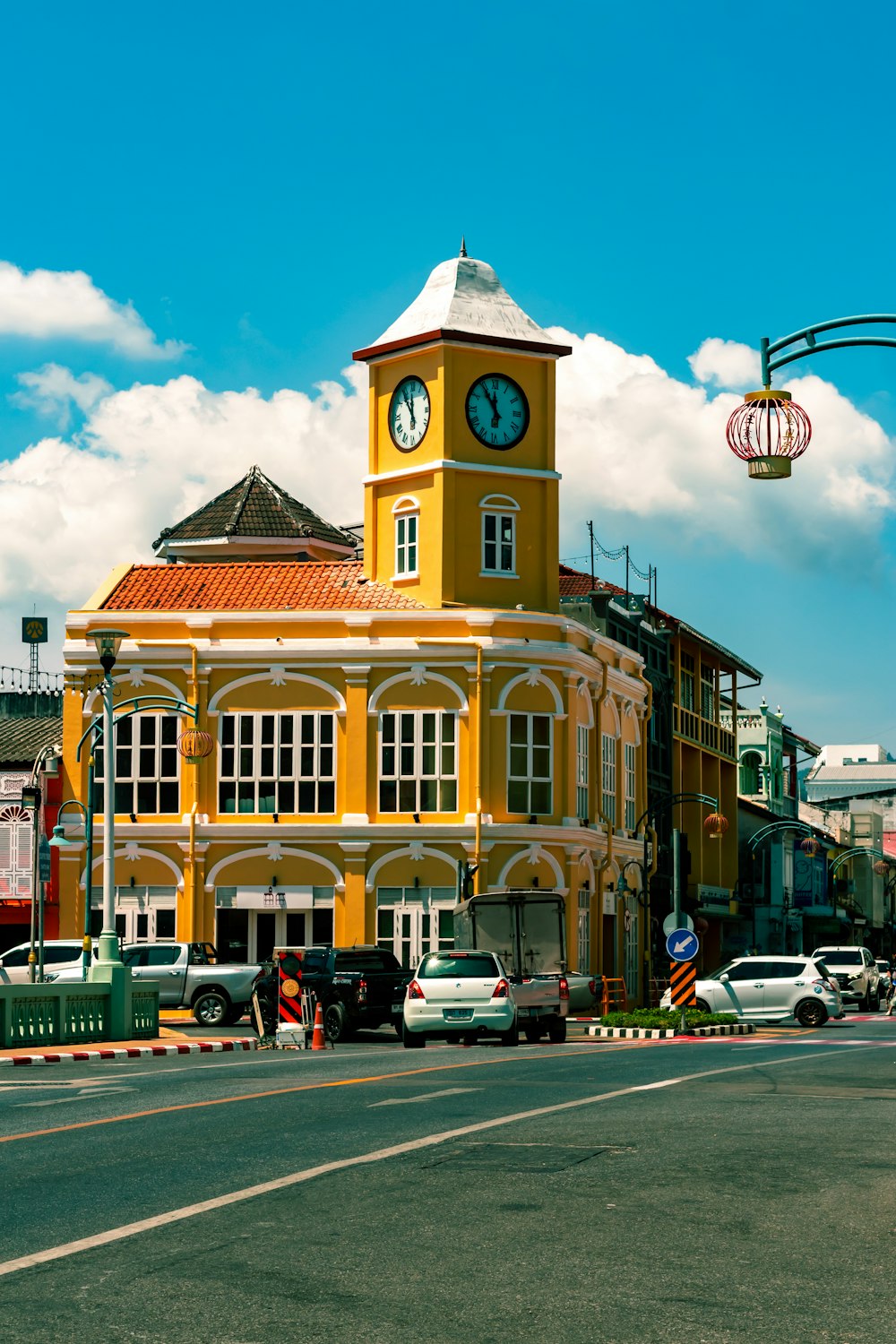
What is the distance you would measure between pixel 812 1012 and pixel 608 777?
590 inches

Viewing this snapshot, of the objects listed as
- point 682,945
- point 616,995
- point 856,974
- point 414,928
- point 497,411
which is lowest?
point 616,995

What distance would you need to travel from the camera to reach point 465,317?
5147cm

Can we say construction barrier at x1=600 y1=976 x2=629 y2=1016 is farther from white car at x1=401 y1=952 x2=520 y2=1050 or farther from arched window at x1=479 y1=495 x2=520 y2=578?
white car at x1=401 y1=952 x2=520 y2=1050

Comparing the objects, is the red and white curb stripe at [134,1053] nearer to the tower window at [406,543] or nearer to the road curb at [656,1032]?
the road curb at [656,1032]

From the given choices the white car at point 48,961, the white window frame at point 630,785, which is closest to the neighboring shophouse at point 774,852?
the white window frame at point 630,785

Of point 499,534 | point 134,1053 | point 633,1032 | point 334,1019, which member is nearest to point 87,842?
point 334,1019

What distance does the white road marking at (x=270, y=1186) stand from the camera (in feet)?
29.5

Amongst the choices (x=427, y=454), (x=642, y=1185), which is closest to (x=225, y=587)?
(x=427, y=454)

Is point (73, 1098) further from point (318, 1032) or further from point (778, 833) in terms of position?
point (778, 833)

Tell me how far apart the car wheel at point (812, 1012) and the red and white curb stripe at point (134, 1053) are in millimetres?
14185

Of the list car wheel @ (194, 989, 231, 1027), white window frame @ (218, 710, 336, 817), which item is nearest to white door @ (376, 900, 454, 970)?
white window frame @ (218, 710, 336, 817)

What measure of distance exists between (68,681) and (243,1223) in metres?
41.2

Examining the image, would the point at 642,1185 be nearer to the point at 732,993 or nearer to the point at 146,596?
the point at 732,993

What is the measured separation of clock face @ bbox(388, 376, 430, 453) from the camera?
51594 millimetres
